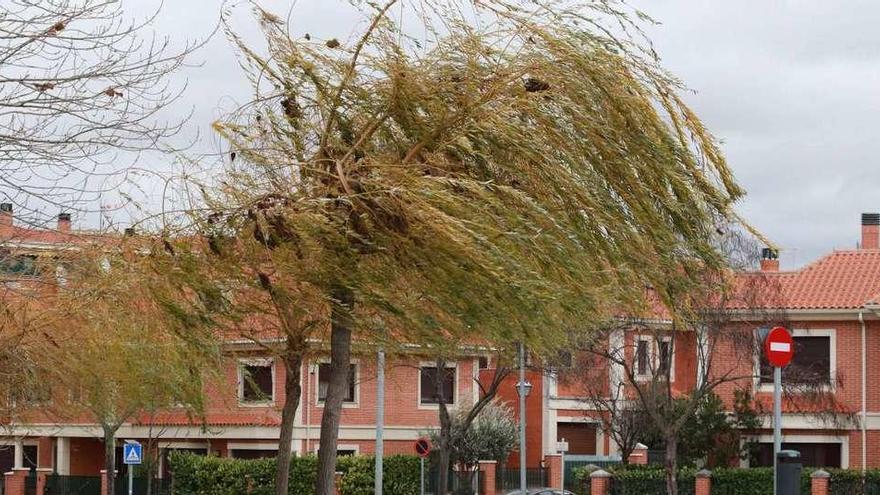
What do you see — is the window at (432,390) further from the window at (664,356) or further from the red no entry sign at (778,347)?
the red no entry sign at (778,347)

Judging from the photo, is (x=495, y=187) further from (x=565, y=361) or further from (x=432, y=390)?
(x=432, y=390)

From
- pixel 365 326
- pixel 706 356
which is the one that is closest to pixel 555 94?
pixel 365 326

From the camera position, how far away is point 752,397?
5094 cm

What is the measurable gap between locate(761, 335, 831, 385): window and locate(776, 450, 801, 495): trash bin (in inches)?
1193

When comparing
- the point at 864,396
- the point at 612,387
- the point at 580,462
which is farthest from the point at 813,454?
the point at 580,462

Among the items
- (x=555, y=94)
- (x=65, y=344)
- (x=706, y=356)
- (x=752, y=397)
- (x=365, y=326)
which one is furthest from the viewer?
(x=752, y=397)

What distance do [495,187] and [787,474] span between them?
5.71 metres

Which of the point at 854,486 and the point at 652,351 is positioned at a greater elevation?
the point at 652,351

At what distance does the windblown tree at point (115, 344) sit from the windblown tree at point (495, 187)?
3.68 meters

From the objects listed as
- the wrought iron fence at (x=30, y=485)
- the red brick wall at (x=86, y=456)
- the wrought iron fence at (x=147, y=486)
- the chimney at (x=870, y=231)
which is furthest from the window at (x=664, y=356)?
the red brick wall at (x=86, y=456)

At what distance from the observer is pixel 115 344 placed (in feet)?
88.3

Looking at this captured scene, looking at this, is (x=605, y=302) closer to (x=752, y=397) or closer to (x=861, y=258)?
(x=752, y=397)

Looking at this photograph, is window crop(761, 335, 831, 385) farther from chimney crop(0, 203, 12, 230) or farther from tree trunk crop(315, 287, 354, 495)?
chimney crop(0, 203, 12, 230)

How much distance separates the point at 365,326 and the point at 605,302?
2.50m
